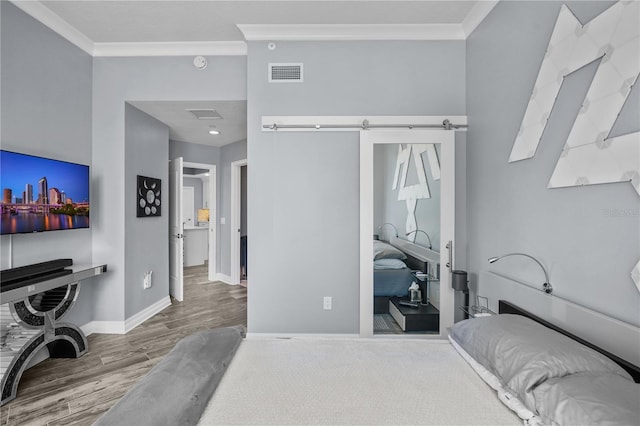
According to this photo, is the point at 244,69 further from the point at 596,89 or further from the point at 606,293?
the point at 606,293

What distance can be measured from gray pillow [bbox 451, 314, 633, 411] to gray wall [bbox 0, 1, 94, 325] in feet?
10.5

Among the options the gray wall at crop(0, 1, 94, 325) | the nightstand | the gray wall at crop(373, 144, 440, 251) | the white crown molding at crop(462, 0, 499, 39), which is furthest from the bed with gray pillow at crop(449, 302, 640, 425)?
the gray wall at crop(0, 1, 94, 325)

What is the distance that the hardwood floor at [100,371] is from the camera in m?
1.82

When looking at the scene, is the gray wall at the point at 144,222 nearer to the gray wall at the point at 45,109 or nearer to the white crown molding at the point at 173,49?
the gray wall at the point at 45,109

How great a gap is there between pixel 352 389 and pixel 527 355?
680 millimetres

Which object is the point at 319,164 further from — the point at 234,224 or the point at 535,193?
the point at 234,224

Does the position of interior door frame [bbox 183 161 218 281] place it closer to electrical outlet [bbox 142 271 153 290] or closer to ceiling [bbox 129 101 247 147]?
ceiling [bbox 129 101 247 147]

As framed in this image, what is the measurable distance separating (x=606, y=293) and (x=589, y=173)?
547 millimetres

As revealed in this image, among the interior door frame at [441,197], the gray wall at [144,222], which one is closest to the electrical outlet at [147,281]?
the gray wall at [144,222]

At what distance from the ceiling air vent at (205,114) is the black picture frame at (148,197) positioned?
944mm

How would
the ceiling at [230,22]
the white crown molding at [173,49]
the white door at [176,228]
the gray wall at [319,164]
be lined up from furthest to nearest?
1. the white door at [176,228]
2. the white crown molding at [173,49]
3. the gray wall at [319,164]
4. the ceiling at [230,22]

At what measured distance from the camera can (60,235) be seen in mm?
2545

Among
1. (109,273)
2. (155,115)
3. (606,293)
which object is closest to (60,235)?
(109,273)

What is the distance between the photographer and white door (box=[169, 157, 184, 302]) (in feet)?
13.0
